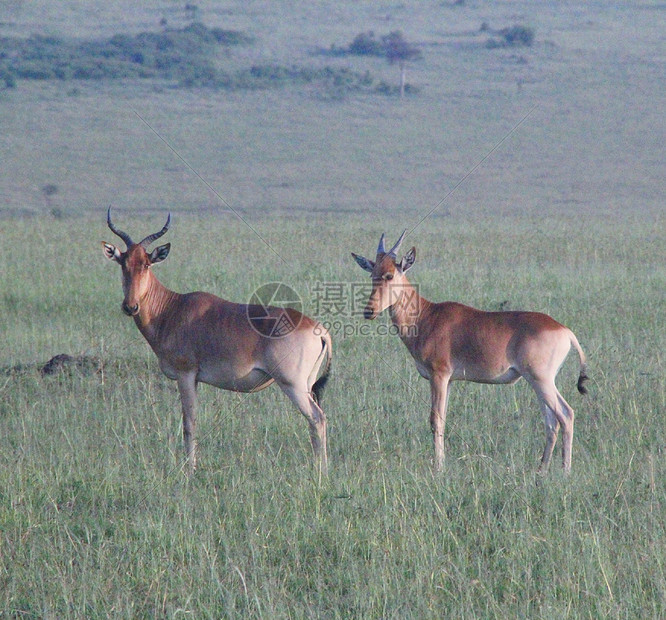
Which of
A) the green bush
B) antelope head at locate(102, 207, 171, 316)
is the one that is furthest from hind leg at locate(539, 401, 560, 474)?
the green bush

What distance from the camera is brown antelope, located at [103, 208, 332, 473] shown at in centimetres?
730

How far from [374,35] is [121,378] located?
2272 inches

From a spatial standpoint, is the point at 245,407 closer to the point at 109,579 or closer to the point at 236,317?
the point at 236,317

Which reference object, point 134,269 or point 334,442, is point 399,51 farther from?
point 334,442

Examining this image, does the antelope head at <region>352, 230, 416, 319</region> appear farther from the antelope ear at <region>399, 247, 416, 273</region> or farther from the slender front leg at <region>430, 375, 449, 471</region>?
the slender front leg at <region>430, 375, 449, 471</region>

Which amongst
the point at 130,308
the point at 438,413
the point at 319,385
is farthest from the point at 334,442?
the point at 130,308

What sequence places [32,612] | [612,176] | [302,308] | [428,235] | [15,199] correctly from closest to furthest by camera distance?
[32,612], [302,308], [428,235], [15,199], [612,176]

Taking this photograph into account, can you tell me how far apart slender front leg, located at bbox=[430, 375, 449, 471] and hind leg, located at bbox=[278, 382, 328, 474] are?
Answer: 831 millimetres

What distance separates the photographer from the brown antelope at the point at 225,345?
287 inches

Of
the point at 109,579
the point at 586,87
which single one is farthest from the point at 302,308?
the point at 586,87

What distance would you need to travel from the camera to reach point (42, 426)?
7957mm

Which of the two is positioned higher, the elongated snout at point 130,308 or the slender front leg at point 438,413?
the elongated snout at point 130,308

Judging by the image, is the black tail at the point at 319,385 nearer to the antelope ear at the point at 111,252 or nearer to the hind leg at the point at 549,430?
the hind leg at the point at 549,430

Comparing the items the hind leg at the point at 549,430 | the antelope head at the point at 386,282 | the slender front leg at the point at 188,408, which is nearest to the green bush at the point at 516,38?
the antelope head at the point at 386,282
